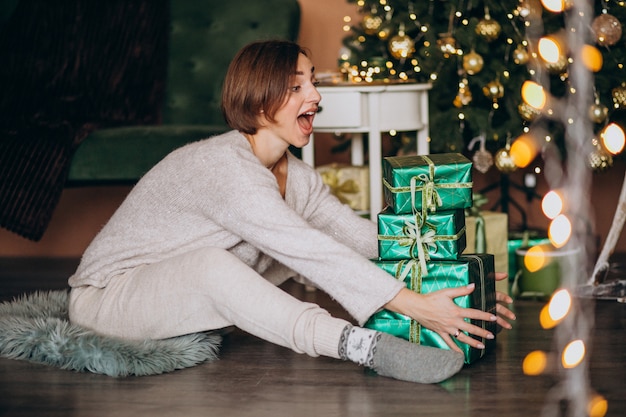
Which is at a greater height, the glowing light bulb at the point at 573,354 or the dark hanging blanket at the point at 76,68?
the dark hanging blanket at the point at 76,68

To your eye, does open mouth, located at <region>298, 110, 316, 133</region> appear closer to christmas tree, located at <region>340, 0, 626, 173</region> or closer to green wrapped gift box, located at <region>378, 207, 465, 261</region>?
green wrapped gift box, located at <region>378, 207, 465, 261</region>

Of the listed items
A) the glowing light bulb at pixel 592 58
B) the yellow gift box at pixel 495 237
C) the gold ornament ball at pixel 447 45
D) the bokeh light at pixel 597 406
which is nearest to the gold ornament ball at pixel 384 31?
the gold ornament ball at pixel 447 45

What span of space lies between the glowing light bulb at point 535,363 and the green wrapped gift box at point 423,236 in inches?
10.7

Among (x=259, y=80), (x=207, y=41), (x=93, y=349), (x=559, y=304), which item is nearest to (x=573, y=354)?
(x=559, y=304)

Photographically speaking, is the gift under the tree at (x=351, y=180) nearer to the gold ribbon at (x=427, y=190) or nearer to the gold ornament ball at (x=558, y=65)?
the gold ornament ball at (x=558, y=65)

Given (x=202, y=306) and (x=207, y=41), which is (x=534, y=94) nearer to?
(x=207, y=41)

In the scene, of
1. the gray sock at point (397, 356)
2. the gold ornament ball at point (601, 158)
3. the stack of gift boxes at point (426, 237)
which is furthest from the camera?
the gold ornament ball at point (601, 158)

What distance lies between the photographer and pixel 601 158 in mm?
2873

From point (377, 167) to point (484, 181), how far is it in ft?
2.93

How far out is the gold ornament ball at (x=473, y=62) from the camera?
2.93 metres

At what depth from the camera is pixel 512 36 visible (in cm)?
301

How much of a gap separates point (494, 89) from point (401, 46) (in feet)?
1.11

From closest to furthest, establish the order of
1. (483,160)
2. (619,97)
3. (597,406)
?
(597,406)
(619,97)
(483,160)

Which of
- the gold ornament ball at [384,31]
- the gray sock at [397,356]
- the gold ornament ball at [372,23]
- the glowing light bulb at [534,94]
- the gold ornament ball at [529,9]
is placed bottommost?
the gray sock at [397,356]
